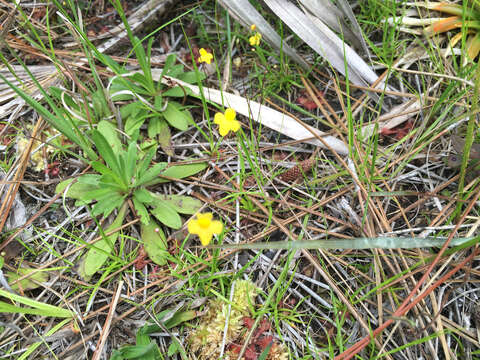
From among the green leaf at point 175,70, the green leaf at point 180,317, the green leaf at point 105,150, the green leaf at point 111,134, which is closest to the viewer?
the green leaf at point 180,317

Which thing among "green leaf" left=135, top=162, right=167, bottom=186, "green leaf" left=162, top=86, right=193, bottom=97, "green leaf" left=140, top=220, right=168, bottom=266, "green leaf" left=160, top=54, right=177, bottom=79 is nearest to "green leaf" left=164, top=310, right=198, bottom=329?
"green leaf" left=140, top=220, right=168, bottom=266

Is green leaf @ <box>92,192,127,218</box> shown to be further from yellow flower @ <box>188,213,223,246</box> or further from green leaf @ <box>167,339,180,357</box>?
green leaf @ <box>167,339,180,357</box>

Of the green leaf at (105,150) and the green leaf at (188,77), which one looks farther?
the green leaf at (188,77)

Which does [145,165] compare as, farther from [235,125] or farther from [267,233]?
[267,233]

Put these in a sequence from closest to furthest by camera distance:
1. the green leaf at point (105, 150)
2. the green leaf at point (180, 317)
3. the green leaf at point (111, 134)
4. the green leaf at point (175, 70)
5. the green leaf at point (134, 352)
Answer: the green leaf at point (134, 352) → the green leaf at point (180, 317) → the green leaf at point (105, 150) → the green leaf at point (111, 134) → the green leaf at point (175, 70)

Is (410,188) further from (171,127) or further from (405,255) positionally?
(171,127)

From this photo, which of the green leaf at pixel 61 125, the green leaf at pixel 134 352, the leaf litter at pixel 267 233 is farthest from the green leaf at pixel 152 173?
the green leaf at pixel 134 352

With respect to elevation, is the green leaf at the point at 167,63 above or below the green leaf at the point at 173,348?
above

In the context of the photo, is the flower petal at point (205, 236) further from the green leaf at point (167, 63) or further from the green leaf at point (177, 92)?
the green leaf at point (167, 63)

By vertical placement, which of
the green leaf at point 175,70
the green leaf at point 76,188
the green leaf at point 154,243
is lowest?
the green leaf at point 154,243
